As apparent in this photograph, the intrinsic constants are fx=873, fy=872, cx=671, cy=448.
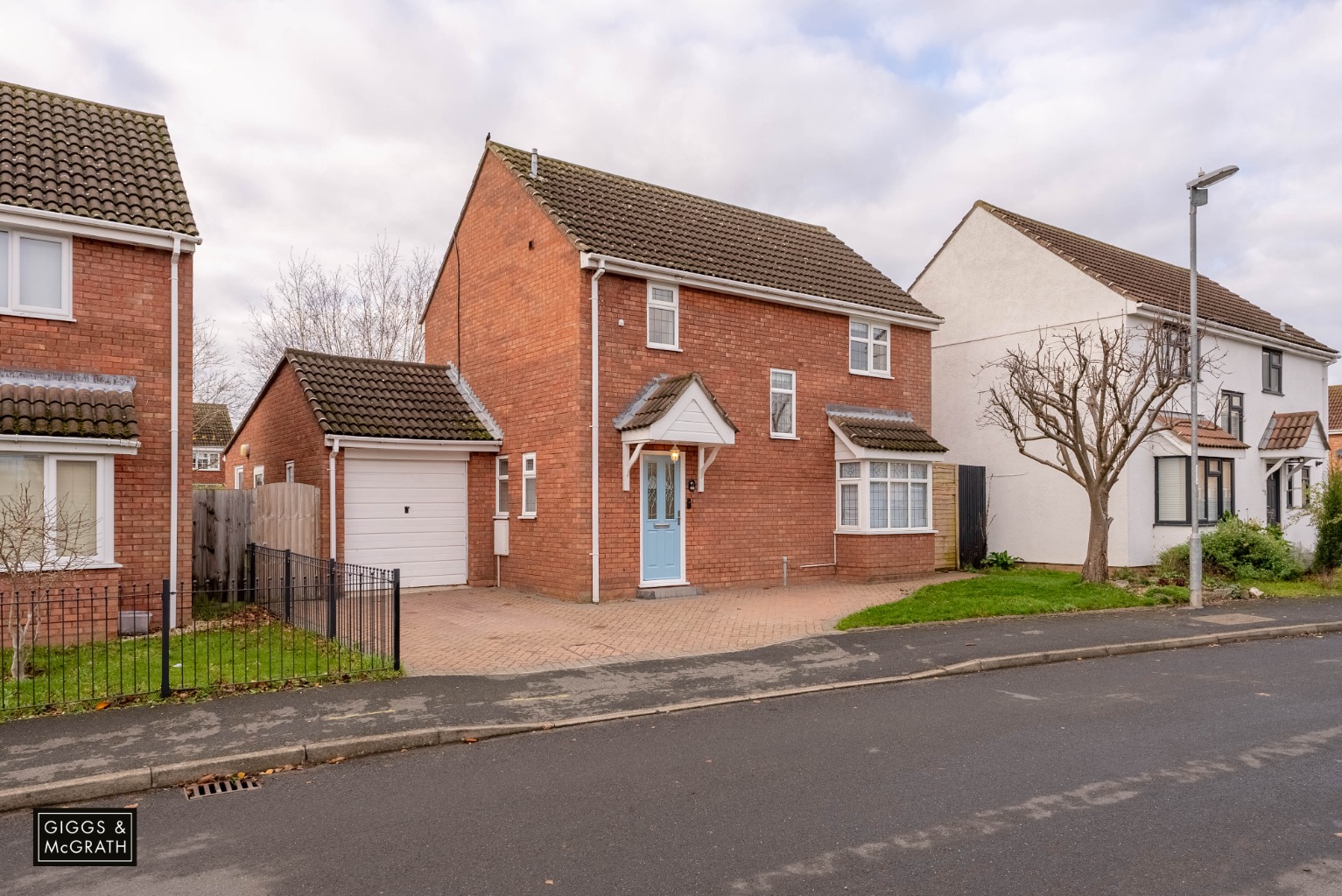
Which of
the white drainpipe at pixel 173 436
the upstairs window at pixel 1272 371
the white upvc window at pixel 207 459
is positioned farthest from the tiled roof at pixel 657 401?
the white upvc window at pixel 207 459

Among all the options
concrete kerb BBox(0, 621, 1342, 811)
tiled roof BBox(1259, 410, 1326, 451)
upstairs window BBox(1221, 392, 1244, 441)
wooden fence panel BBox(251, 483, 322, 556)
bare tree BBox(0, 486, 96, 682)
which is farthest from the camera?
tiled roof BBox(1259, 410, 1326, 451)

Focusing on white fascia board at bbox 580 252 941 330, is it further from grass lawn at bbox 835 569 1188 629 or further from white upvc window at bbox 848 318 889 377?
grass lawn at bbox 835 569 1188 629

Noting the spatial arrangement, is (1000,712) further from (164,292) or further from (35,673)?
(164,292)

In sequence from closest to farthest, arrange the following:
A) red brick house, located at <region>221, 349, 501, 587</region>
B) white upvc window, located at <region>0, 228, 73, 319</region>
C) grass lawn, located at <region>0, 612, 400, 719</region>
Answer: grass lawn, located at <region>0, 612, 400, 719</region> → white upvc window, located at <region>0, 228, 73, 319</region> → red brick house, located at <region>221, 349, 501, 587</region>

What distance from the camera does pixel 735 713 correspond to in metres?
8.28

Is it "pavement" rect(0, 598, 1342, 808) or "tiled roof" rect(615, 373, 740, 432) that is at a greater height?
"tiled roof" rect(615, 373, 740, 432)

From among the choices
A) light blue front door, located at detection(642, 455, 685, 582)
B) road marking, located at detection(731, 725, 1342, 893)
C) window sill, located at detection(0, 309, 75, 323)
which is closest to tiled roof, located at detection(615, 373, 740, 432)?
light blue front door, located at detection(642, 455, 685, 582)

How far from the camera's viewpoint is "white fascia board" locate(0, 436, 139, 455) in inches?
427

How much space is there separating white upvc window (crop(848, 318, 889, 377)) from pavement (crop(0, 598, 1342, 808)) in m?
7.84

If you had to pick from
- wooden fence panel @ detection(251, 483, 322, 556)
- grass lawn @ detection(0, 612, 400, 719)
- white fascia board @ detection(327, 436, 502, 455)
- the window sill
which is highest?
the window sill

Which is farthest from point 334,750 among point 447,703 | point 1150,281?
point 1150,281

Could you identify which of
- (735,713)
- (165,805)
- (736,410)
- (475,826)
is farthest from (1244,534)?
(165,805)

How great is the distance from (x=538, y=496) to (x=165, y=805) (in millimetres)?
10467

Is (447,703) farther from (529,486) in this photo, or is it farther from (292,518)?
(529,486)
